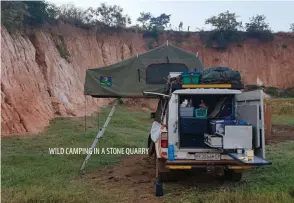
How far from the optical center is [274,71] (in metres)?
42.8

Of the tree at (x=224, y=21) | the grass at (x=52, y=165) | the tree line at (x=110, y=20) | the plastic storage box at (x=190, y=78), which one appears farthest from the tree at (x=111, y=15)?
the plastic storage box at (x=190, y=78)

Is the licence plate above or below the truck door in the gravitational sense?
below

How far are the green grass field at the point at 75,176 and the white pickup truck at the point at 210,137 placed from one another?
48 centimetres

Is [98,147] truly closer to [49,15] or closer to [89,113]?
[89,113]

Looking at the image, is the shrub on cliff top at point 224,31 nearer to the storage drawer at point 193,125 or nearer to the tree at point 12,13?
the tree at point 12,13

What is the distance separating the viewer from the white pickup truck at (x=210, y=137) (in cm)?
655

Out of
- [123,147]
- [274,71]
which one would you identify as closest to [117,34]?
[274,71]

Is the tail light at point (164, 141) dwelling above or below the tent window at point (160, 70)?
below

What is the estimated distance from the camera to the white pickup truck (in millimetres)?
6547

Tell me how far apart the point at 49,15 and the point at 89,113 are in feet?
22.8

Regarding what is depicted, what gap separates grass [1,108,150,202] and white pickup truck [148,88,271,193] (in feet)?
4.48

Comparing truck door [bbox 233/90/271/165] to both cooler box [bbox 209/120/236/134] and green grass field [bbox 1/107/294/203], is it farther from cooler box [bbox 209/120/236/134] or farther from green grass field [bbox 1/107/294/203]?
green grass field [bbox 1/107/294/203]

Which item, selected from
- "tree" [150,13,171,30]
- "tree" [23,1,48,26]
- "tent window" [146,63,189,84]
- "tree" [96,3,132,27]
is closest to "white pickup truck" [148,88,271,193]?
"tent window" [146,63,189,84]

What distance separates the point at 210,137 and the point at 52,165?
426cm
